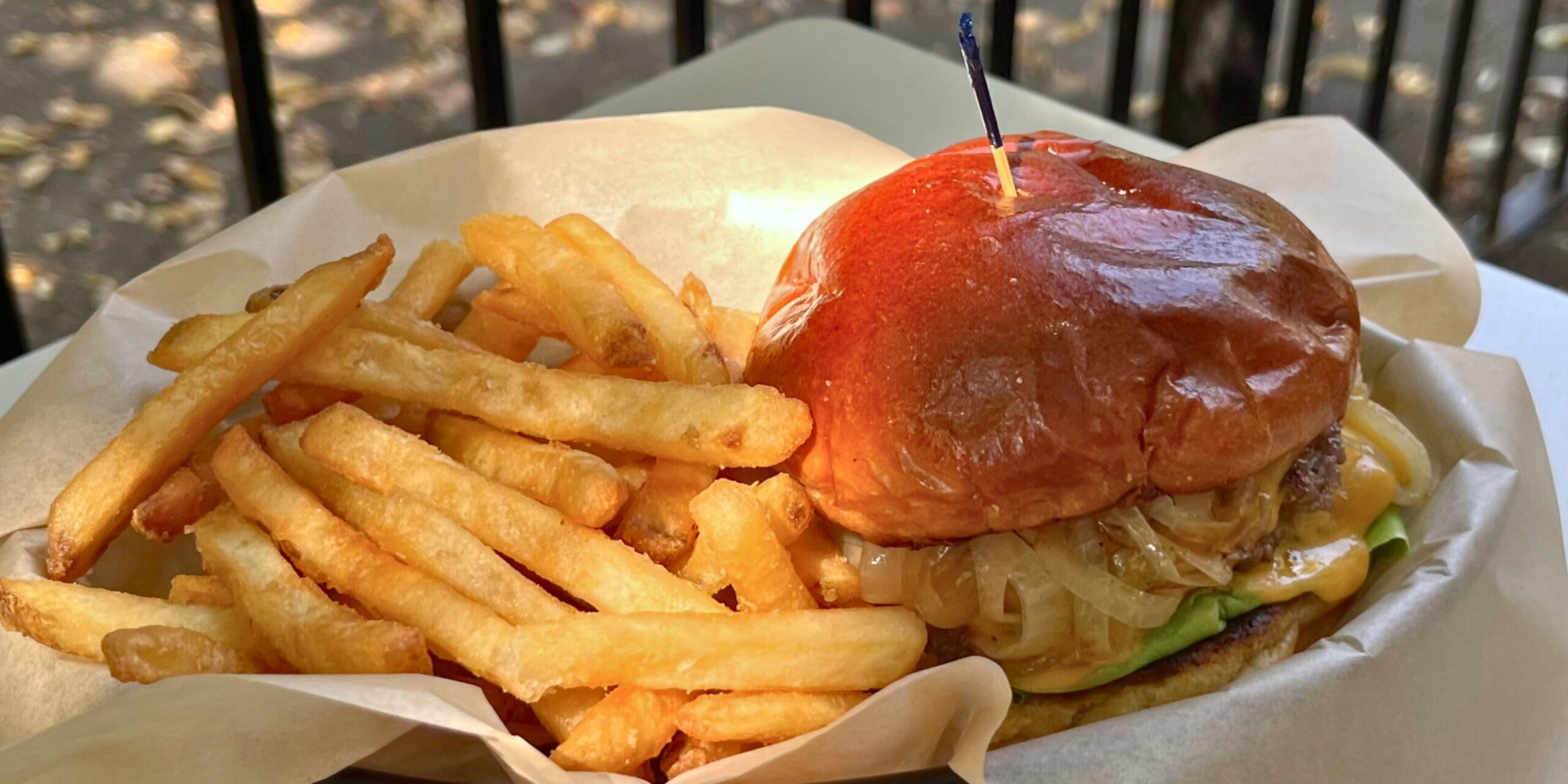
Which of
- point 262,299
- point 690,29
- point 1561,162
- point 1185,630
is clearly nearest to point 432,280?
point 262,299

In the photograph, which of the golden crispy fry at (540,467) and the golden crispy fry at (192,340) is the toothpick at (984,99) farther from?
the golden crispy fry at (192,340)

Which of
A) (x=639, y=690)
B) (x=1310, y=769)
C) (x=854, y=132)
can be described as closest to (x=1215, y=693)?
(x=1310, y=769)

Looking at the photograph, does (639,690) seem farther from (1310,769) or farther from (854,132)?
(854,132)

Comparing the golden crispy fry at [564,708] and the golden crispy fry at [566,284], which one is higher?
the golden crispy fry at [566,284]

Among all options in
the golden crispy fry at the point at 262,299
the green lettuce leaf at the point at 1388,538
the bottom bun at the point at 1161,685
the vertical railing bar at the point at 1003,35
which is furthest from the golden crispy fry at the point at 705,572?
the vertical railing bar at the point at 1003,35

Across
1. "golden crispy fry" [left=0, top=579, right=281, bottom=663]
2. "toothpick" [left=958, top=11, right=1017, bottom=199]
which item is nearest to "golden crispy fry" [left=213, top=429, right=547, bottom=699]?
"golden crispy fry" [left=0, top=579, right=281, bottom=663]

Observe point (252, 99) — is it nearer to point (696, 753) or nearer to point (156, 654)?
point (156, 654)
